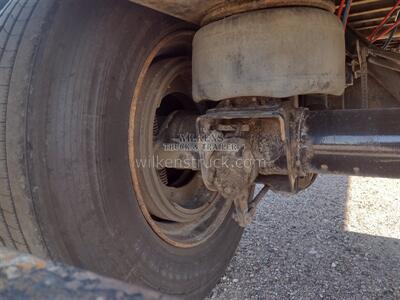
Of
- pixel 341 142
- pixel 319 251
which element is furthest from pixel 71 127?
pixel 319 251

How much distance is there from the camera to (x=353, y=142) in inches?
43.2

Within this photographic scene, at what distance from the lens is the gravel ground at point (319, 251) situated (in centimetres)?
173

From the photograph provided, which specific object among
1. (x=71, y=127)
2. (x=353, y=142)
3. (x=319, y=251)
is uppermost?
(x=71, y=127)

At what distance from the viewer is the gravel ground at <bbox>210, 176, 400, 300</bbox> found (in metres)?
1.73

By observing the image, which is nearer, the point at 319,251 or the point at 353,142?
the point at 353,142

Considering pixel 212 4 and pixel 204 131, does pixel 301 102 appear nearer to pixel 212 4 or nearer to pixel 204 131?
pixel 204 131

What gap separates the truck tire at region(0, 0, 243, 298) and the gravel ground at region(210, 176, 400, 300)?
90 cm

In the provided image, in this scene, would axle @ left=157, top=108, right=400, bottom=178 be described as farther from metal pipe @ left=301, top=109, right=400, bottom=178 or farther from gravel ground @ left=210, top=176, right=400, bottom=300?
gravel ground @ left=210, top=176, right=400, bottom=300

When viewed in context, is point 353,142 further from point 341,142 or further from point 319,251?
point 319,251

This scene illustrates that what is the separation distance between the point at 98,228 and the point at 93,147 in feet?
0.83

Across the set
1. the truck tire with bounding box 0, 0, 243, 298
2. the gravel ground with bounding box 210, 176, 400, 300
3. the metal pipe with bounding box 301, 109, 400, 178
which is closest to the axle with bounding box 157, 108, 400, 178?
the metal pipe with bounding box 301, 109, 400, 178

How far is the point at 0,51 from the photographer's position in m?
1.10

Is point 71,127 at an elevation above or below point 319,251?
above

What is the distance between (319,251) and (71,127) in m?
1.67
